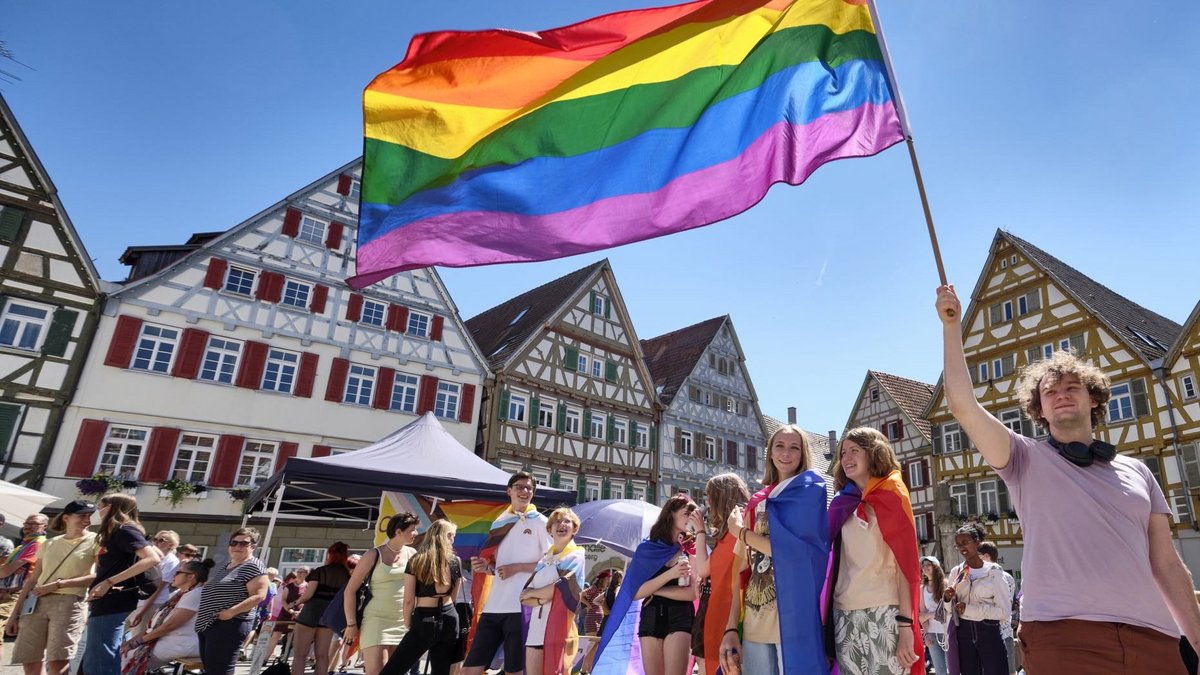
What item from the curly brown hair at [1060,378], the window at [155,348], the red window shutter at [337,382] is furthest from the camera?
the red window shutter at [337,382]

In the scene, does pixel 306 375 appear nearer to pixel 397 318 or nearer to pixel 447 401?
pixel 397 318

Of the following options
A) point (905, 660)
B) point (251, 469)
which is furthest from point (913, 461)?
point (905, 660)

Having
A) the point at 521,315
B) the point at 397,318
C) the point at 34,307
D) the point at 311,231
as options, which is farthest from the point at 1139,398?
the point at 34,307

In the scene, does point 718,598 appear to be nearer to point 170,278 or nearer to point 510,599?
point 510,599

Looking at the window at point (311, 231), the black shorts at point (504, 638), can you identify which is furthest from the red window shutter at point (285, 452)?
the black shorts at point (504, 638)

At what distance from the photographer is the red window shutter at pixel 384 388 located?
76.5 feet

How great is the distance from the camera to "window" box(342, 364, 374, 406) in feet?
75.0

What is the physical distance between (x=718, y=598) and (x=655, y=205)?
2.54 m

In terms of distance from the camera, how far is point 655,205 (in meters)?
4.80

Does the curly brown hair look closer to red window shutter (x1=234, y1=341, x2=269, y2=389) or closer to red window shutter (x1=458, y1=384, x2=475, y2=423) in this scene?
red window shutter (x1=234, y1=341, x2=269, y2=389)

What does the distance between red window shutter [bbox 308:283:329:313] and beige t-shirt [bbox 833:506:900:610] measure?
855 inches

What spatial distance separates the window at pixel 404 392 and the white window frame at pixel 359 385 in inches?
29.5

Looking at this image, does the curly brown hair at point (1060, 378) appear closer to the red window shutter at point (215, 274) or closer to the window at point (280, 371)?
the window at point (280, 371)

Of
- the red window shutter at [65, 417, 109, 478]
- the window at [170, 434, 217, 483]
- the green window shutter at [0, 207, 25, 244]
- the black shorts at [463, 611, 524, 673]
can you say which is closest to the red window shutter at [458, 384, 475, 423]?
the window at [170, 434, 217, 483]
